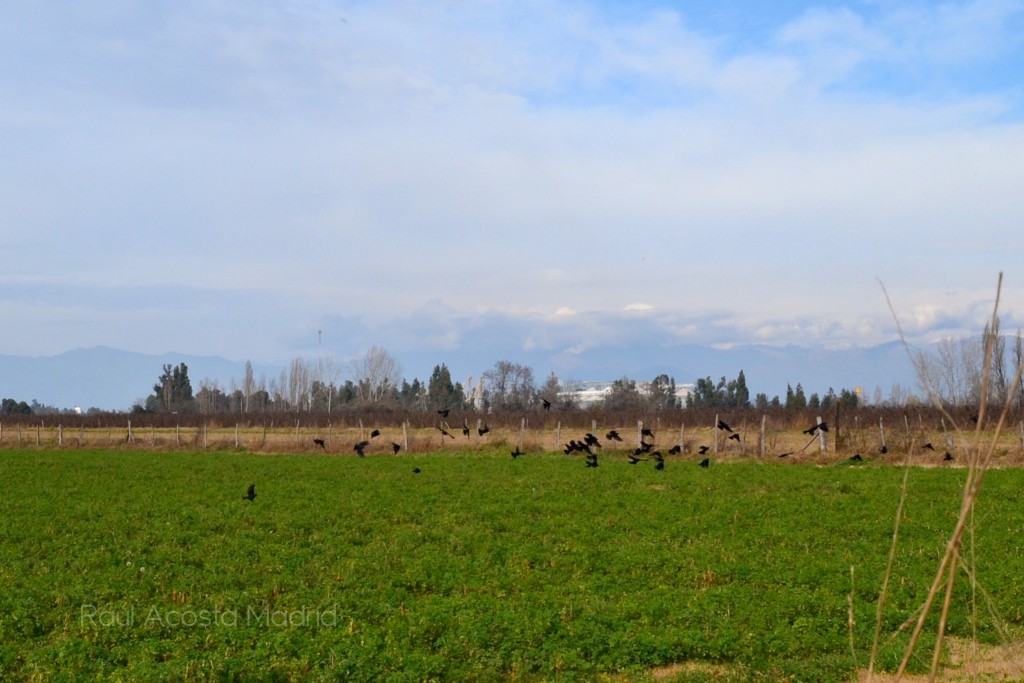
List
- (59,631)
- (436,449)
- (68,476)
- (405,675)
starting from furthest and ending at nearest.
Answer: (436,449) < (68,476) < (59,631) < (405,675)

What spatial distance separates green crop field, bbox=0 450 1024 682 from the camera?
9.99m

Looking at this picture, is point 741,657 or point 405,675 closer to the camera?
point 405,675

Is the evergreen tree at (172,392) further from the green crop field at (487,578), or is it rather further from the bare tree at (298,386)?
the green crop field at (487,578)

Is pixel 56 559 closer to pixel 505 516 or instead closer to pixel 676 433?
pixel 505 516

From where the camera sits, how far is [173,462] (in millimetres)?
36844

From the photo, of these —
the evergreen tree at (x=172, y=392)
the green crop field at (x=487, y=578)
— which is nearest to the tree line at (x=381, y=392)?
the evergreen tree at (x=172, y=392)

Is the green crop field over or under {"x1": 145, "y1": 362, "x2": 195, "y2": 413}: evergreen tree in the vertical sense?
under

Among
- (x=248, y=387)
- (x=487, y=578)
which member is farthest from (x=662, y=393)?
(x=487, y=578)

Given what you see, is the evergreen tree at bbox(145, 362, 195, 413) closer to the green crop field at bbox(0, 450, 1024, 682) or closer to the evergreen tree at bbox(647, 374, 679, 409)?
the evergreen tree at bbox(647, 374, 679, 409)

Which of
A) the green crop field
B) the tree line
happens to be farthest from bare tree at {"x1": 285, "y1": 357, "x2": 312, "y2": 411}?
the green crop field

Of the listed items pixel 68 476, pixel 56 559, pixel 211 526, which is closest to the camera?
pixel 56 559

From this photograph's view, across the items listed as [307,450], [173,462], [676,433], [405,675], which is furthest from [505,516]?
[676,433]

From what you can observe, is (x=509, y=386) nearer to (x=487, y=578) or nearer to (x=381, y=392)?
(x=381, y=392)

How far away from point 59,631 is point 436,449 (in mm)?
31773
